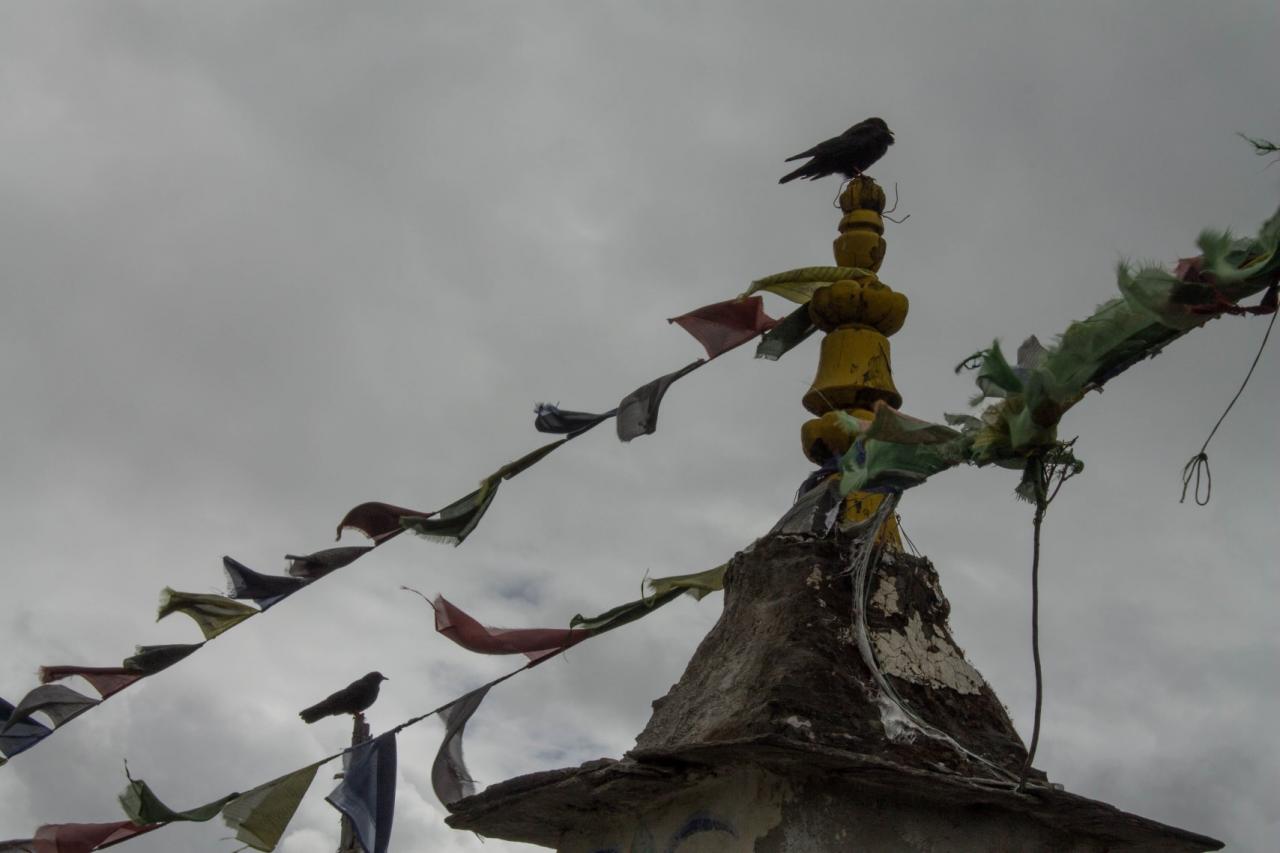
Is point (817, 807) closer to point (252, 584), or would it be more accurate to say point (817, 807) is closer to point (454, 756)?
point (454, 756)

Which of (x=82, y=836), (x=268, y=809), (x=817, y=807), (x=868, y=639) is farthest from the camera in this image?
(x=82, y=836)

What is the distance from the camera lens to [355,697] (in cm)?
562

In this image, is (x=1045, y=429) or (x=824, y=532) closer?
(x=1045, y=429)

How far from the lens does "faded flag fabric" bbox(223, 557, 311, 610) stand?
17.7ft

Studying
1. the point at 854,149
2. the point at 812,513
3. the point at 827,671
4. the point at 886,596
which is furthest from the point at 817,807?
the point at 854,149

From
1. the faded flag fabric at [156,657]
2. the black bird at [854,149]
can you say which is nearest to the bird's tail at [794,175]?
the black bird at [854,149]

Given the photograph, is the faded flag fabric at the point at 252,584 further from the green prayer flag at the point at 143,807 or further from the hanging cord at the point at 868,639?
the hanging cord at the point at 868,639

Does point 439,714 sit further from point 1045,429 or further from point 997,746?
point 1045,429

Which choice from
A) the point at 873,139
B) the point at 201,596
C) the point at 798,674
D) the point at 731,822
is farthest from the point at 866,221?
the point at 201,596

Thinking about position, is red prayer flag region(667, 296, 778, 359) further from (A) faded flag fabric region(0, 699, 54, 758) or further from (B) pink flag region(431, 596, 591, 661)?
(A) faded flag fabric region(0, 699, 54, 758)

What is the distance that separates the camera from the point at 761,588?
4.55 metres

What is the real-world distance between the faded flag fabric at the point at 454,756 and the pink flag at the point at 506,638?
244 millimetres

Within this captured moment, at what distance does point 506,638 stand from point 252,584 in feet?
3.30

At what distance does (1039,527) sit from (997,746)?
1.12 meters
